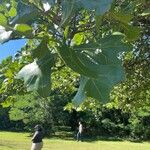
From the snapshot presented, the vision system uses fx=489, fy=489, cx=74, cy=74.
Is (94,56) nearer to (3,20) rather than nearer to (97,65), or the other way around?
(97,65)

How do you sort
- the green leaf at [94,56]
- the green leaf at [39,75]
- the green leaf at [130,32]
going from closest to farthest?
the green leaf at [94,56], the green leaf at [39,75], the green leaf at [130,32]

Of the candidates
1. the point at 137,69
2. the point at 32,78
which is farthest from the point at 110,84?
the point at 137,69

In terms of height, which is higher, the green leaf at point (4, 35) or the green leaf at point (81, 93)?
the green leaf at point (4, 35)

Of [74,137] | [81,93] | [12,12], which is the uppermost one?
[74,137]

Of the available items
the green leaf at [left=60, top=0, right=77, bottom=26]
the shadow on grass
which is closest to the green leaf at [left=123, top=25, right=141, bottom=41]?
the green leaf at [left=60, top=0, right=77, bottom=26]

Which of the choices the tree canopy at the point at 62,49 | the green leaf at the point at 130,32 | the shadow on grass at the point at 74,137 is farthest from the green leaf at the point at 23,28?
the shadow on grass at the point at 74,137

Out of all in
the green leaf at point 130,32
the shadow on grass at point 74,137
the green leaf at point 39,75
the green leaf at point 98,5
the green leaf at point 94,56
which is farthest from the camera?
the shadow on grass at point 74,137

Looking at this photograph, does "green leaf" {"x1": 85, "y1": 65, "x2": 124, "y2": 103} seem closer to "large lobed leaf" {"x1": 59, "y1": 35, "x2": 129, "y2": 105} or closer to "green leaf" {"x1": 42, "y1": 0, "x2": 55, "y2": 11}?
"large lobed leaf" {"x1": 59, "y1": 35, "x2": 129, "y2": 105}

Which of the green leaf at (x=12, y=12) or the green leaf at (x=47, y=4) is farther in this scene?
the green leaf at (x=12, y=12)

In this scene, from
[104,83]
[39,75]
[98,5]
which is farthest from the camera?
[39,75]

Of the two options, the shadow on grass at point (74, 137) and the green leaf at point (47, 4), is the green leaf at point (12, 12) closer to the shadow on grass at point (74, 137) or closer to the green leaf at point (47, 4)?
the green leaf at point (47, 4)

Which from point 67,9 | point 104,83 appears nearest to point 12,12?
point 67,9

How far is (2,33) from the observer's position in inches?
48.3

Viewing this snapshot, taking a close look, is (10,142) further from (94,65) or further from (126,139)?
(94,65)
